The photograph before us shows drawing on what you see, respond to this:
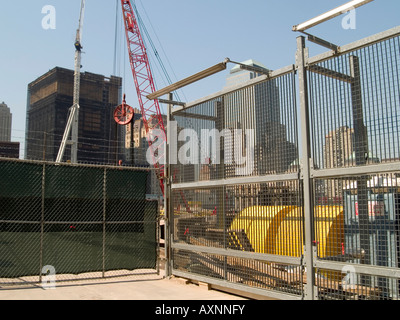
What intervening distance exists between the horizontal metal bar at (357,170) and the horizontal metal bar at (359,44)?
1.64 meters

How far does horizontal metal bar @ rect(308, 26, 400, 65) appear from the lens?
5.01 meters

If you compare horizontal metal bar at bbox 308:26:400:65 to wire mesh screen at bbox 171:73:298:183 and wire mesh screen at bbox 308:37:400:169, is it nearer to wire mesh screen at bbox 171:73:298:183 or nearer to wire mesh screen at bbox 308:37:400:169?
wire mesh screen at bbox 308:37:400:169

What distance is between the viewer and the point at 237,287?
7.11m

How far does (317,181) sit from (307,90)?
4.68ft

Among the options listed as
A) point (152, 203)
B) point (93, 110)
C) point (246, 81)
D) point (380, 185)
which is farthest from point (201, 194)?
point (93, 110)

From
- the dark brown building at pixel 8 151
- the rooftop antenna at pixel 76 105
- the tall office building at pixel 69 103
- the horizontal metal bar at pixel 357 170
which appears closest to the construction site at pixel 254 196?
the horizontal metal bar at pixel 357 170

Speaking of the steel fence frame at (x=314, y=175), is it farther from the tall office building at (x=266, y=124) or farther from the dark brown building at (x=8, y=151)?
the dark brown building at (x=8, y=151)

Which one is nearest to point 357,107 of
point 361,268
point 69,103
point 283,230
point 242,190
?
point 361,268

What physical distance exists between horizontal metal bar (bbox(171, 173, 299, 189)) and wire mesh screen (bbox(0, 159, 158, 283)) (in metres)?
1.29

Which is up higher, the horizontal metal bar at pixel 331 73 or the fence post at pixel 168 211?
the horizontal metal bar at pixel 331 73

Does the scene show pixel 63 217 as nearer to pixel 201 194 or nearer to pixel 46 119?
pixel 201 194
